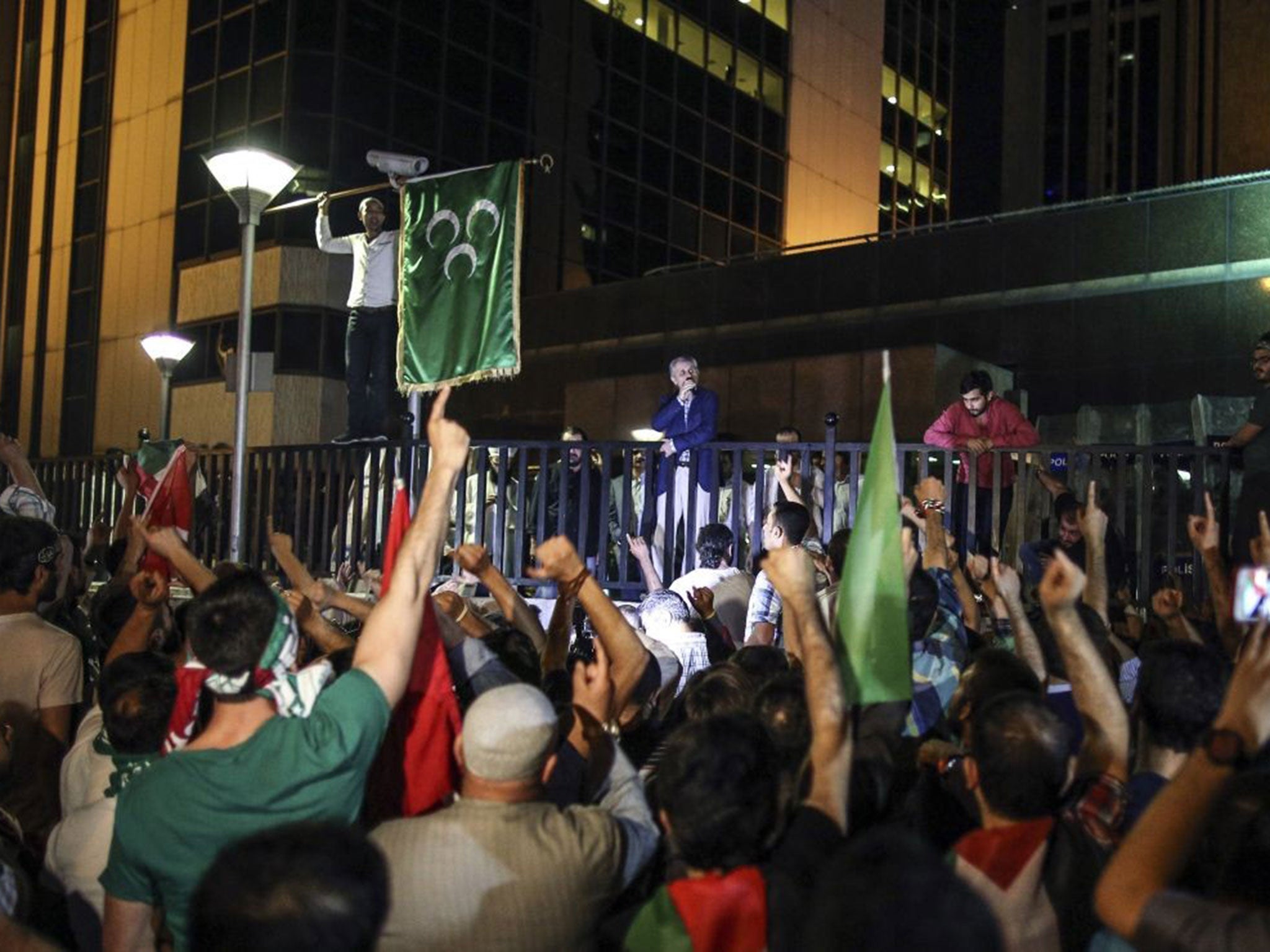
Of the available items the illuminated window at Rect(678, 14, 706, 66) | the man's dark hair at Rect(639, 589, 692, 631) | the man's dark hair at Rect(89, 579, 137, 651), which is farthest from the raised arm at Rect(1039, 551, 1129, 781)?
the illuminated window at Rect(678, 14, 706, 66)

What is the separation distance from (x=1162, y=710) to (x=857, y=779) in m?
0.77

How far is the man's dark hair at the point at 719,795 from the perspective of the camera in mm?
2756

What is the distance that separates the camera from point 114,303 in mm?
24922

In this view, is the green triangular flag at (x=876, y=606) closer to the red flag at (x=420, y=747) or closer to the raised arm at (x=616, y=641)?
the raised arm at (x=616, y=641)

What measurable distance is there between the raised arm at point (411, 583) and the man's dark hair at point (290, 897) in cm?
103

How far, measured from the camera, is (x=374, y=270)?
33.8 feet

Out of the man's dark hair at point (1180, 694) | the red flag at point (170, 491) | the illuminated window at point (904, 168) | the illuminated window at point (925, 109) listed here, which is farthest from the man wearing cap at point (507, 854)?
the illuminated window at point (925, 109)

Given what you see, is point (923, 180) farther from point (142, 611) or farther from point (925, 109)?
point (142, 611)

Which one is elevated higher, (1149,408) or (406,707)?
(1149,408)

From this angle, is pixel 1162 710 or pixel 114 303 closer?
pixel 1162 710

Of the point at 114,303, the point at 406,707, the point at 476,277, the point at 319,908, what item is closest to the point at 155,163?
the point at 114,303

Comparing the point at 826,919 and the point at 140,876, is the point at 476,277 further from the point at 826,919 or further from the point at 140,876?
the point at 826,919

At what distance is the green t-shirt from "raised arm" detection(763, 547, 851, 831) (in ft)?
3.46

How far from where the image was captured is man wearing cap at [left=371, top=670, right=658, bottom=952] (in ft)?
9.28
